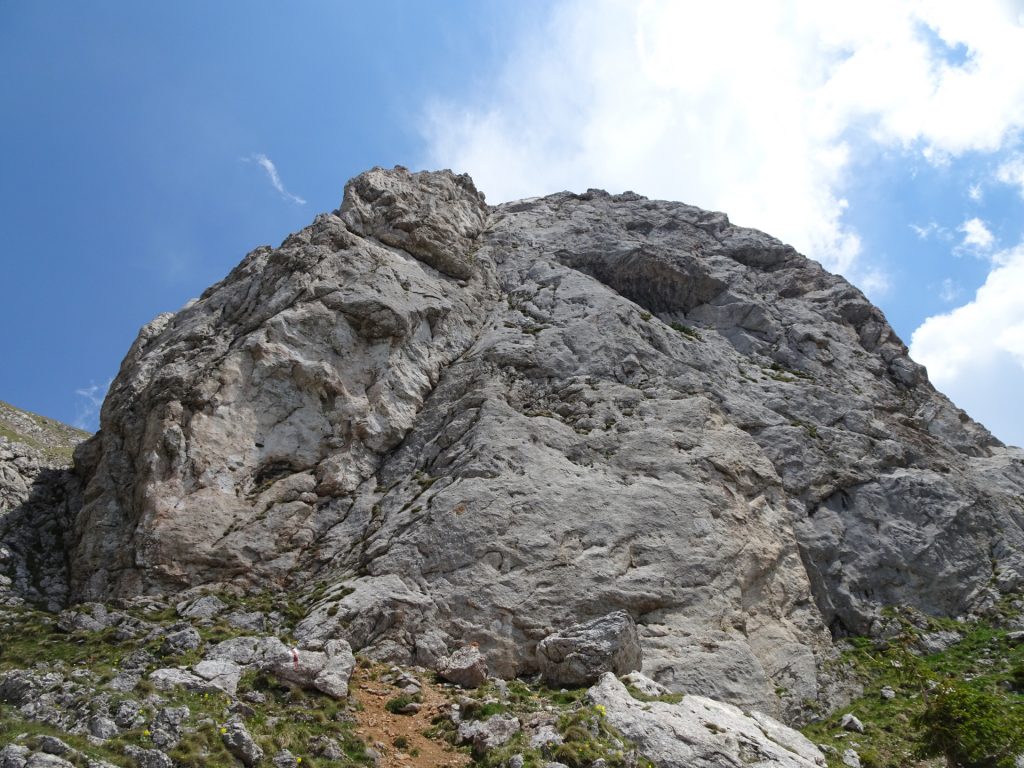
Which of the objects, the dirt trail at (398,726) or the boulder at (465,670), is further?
the boulder at (465,670)

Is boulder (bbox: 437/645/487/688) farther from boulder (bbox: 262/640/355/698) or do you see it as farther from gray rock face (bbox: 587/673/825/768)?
gray rock face (bbox: 587/673/825/768)

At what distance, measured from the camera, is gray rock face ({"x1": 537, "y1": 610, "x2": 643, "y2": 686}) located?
22.7m

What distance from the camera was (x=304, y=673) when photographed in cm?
2034

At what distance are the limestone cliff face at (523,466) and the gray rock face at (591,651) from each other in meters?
1.40

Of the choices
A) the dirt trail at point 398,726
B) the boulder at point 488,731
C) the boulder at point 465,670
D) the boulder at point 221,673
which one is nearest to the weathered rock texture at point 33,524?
the boulder at point 221,673

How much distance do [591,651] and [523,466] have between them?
977 centimetres

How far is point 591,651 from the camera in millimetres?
22891

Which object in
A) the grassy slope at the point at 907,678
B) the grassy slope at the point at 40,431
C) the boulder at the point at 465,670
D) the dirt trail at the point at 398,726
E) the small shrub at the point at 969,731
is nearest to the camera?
the dirt trail at the point at 398,726

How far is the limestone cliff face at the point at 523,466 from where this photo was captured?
88.0ft

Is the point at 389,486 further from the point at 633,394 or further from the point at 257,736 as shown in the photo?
the point at 257,736

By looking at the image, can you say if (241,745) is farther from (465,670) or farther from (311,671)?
(465,670)

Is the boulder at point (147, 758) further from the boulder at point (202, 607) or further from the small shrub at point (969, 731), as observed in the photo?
the small shrub at point (969, 731)

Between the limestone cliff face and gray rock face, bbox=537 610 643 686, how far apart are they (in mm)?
1400

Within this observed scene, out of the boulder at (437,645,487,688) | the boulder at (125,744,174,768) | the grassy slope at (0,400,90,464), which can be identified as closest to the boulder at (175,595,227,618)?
the boulder at (437,645,487,688)
